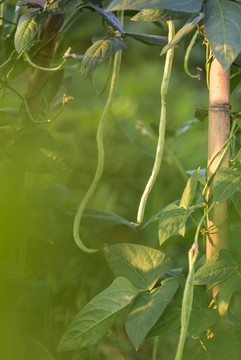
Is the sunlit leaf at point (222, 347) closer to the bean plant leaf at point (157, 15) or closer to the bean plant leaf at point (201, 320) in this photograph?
the bean plant leaf at point (201, 320)

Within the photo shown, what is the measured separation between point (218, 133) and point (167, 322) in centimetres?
22

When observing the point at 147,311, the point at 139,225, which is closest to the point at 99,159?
the point at 139,225

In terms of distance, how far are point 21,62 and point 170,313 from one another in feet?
1.51

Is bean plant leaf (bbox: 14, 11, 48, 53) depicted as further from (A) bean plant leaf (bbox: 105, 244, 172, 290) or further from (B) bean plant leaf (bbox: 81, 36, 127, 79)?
(A) bean plant leaf (bbox: 105, 244, 172, 290)

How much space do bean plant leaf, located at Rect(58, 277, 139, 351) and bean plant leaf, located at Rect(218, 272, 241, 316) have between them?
3.7 inches

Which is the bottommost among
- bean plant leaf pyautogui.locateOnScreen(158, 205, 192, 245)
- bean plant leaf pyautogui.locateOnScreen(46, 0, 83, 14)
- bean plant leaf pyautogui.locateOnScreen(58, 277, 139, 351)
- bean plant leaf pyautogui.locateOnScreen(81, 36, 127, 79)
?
bean plant leaf pyautogui.locateOnScreen(58, 277, 139, 351)

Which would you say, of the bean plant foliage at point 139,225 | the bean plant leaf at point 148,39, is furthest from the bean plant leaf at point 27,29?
the bean plant leaf at point 148,39

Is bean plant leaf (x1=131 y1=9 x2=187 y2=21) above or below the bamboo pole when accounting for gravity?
above

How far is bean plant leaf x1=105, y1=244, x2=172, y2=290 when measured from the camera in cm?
60

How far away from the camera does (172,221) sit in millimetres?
555

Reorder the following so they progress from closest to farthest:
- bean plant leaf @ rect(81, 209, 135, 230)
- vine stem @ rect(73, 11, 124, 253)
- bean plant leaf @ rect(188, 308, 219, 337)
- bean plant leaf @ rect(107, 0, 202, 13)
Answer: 1. bean plant leaf @ rect(107, 0, 202, 13)
2. bean plant leaf @ rect(188, 308, 219, 337)
3. vine stem @ rect(73, 11, 124, 253)
4. bean plant leaf @ rect(81, 209, 135, 230)

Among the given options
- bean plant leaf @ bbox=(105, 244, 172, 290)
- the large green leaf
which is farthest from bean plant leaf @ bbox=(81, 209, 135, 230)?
the large green leaf

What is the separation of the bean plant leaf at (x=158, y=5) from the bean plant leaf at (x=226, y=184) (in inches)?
6.7

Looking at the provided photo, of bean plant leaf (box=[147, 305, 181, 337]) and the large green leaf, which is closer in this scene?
the large green leaf
